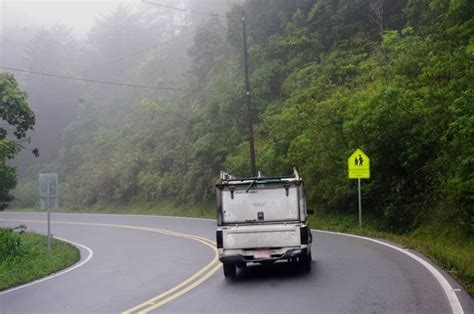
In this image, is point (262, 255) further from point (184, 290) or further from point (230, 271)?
point (184, 290)

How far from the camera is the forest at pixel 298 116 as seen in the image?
20141mm

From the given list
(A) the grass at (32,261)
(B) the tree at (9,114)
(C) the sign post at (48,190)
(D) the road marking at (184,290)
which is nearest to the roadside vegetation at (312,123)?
(D) the road marking at (184,290)

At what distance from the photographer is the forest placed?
20.1 m

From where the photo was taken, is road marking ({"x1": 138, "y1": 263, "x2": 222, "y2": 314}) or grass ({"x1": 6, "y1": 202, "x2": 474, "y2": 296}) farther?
grass ({"x1": 6, "y1": 202, "x2": 474, "y2": 296})

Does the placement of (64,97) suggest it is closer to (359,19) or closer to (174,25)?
(174,25)

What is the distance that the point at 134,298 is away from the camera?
10461 millimetres

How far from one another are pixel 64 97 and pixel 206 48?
32.2 m

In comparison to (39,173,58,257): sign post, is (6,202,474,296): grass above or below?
below

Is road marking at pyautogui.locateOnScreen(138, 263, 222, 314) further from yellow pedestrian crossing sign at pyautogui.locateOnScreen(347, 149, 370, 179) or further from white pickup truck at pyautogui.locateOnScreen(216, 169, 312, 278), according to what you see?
yellow pedestrian crossing sign at pyautogui.locateOnScreen(347, 149, 370, 179)

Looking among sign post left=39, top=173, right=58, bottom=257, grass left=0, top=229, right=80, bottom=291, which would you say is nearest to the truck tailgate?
grass left=0, top=229, right=80, bottom=291

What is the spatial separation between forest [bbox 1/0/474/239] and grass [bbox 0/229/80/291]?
11.1 metres

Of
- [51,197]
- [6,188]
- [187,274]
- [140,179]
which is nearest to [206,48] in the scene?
[140,179]

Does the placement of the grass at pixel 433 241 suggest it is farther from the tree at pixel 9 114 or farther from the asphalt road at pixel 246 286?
the tree at pixel 9 114

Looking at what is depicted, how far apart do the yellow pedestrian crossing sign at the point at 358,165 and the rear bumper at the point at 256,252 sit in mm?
9246
